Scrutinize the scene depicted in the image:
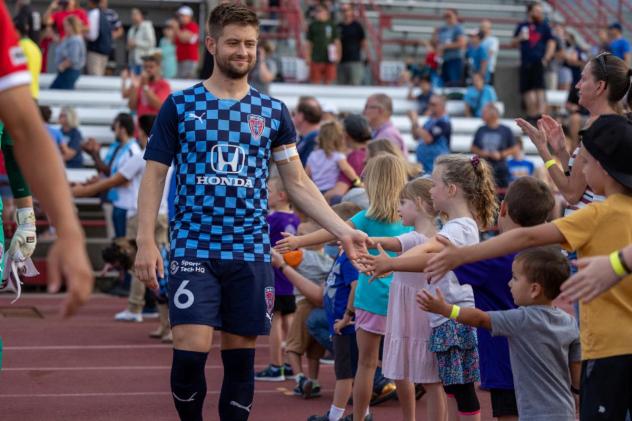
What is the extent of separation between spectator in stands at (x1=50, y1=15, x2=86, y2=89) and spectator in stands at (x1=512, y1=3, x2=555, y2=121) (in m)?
7.87

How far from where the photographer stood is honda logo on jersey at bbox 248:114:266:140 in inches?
230

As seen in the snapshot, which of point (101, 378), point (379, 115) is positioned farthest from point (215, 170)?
point (379, 115)

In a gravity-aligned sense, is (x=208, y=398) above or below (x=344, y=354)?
below

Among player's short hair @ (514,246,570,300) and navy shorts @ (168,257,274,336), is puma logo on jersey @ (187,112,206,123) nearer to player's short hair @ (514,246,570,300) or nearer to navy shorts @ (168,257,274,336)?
navy shorts @ (168,257,274,336)

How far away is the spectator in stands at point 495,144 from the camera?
16.4 metres

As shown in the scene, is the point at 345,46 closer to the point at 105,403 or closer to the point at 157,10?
the point at 157,10

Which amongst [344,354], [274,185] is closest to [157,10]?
[274,185]

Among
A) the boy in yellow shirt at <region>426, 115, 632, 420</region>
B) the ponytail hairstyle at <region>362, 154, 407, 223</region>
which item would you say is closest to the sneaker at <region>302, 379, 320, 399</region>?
the ponytail hairstyle at <region>362, 154, 407, 223</region>

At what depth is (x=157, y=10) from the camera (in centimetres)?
2581

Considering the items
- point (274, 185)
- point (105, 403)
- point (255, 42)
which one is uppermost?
point (255, 42)

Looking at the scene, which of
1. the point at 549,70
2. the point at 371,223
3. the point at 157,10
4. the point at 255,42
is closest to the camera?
the point at 255,42

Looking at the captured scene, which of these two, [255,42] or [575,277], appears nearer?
[575,277]

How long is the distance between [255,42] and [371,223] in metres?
1.55

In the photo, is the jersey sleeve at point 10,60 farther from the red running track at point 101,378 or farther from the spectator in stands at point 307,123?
the spectator in stands at point 307,123
